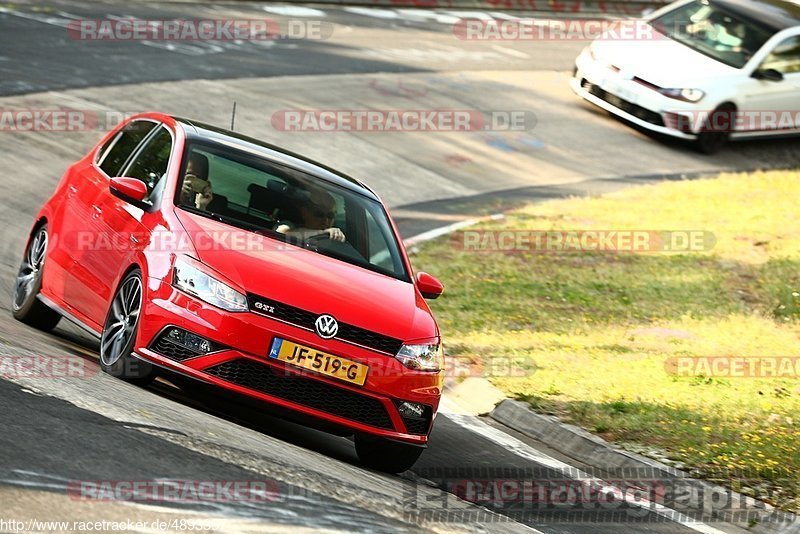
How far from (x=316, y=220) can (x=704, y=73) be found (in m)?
14.1

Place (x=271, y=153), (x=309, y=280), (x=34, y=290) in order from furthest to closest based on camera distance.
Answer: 1. (x=34, y=290)
2. (x=271, y=153)
3. (x=309, y=280)

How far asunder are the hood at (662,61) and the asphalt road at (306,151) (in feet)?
3.97

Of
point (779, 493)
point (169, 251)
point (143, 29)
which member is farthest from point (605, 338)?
point (143, 29)

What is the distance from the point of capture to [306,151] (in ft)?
60.4

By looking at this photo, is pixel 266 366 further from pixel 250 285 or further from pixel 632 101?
pixel 632 101

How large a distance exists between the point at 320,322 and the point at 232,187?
64.1 inches

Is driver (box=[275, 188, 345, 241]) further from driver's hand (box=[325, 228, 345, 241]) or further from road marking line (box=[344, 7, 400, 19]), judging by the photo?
road marking line (box=[344, 7, 400, 19])

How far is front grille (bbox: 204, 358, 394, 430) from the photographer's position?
7457mm

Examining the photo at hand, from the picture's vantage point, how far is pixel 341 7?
2884 centimetres

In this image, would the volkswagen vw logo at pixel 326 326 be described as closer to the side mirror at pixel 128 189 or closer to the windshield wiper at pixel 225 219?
the windshield wiper at pixel 225 219

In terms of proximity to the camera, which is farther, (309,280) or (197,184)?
(197,184)

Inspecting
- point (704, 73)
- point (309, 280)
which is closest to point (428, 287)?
point (309, 280)

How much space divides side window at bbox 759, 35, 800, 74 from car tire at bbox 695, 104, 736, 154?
946mm

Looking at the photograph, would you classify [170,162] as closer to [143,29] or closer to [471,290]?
[471,290]
